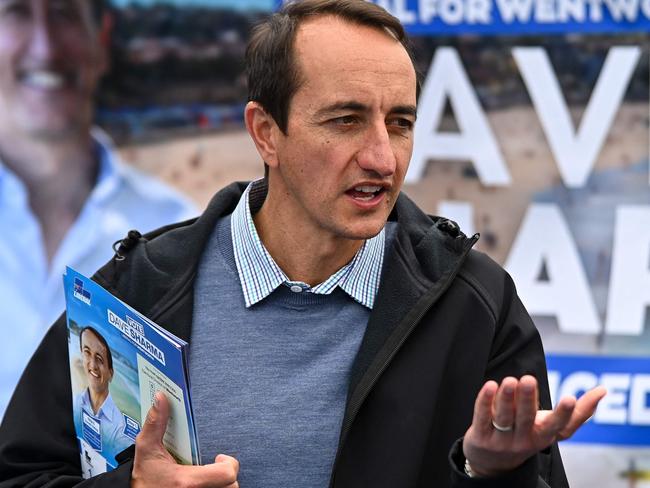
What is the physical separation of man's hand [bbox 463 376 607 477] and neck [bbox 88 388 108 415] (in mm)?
652

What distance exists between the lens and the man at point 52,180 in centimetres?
396

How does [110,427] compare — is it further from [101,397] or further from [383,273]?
[383,273]

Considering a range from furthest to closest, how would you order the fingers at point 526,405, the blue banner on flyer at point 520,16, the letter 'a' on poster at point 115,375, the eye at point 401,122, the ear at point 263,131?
the blue banner on flyer at point 520,16 < the ear at point 263,131 < the eye at point 401,122 < the letter 'a' on poster at point 115,375 < the fingers at point 526,405

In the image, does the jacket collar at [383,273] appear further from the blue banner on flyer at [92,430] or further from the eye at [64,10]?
the eye at [64,10]

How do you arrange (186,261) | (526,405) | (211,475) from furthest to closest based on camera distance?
(186,261) → (211,475) → (526,405)

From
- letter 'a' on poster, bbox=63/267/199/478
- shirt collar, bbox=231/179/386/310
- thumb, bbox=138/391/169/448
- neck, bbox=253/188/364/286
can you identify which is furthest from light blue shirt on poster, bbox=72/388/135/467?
neck, bbox=253/188/364/286

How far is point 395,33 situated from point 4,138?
2.40 m

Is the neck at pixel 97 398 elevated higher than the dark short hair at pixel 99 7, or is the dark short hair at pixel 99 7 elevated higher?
the dark short hair at pixel 99 7

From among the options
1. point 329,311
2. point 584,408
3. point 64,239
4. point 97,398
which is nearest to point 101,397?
point 97,398

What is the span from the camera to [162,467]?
1781 millimetres

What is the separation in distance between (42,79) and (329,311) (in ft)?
7.68

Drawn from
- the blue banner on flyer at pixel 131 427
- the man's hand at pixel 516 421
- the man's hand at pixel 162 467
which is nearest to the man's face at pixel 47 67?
the blue banner on flyer at pixel 131 427

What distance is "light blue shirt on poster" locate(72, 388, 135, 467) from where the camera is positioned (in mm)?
1896

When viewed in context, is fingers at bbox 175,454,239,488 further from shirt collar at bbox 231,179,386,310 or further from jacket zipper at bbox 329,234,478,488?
shirt collar at bbox 231,179,386,310
